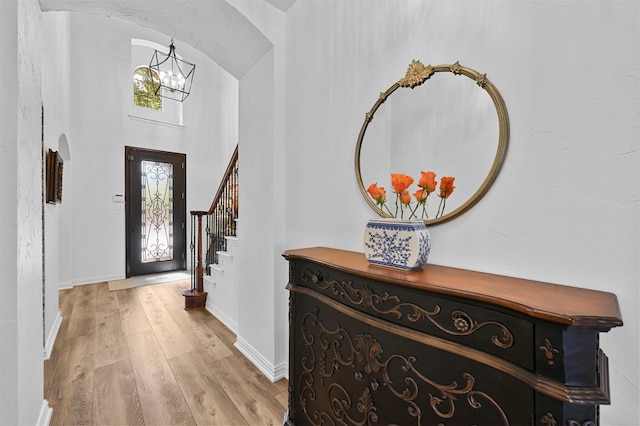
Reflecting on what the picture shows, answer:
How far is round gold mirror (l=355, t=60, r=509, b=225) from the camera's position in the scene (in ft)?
3.55

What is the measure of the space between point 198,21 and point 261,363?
2741 mm

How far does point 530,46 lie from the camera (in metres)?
0.97

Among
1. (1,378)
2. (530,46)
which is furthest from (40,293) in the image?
(530,46)

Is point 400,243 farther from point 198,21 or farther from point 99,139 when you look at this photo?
point 99,139

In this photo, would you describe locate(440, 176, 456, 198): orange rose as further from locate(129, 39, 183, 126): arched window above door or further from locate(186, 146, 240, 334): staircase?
locate(129, 39, 183, 126): arched window above door

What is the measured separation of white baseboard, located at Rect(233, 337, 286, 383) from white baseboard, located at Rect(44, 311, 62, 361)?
1570 millimetres

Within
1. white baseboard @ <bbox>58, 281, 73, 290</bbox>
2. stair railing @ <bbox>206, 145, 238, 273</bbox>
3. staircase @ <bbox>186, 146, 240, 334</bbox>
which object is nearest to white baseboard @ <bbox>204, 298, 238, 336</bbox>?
staircase @ <bbox>186, 146, 240, 334</bbox>

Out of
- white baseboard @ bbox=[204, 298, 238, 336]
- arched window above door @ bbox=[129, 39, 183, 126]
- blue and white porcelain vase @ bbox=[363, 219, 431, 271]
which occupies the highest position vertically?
arched window above door @ bbox=[129, 39, 183, 126]

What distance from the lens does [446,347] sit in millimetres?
841

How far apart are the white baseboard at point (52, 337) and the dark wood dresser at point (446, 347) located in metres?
2.44

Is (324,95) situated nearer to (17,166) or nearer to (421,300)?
(421,300)

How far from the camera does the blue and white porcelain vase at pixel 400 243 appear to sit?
105cm

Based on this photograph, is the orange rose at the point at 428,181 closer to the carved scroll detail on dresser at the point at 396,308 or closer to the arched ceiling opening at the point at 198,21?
the carved scroll detail on dresser at the point at 396,308

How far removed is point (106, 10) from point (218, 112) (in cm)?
430
